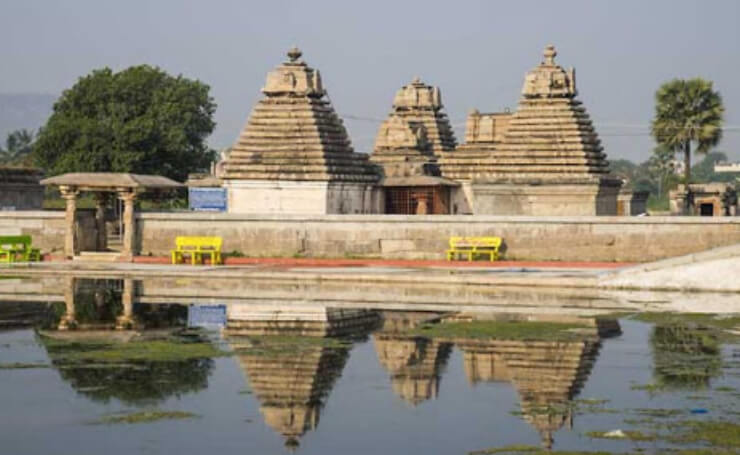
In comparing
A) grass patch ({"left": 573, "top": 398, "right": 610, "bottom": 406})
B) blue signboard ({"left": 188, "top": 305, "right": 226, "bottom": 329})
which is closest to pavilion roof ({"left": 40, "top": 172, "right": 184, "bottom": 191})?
blue signboard ({"left": 188, "top": 305, "right": 226, "bottom": 329})

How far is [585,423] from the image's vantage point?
59.4ft

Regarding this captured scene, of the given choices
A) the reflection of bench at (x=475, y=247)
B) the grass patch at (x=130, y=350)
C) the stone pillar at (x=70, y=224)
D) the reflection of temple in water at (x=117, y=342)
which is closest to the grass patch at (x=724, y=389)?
the reflection of temple in water at (x=117, y=342)

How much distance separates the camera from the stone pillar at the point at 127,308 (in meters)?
27.1

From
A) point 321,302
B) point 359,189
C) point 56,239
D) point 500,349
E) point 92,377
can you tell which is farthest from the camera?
point 359,189

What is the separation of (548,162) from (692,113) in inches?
980

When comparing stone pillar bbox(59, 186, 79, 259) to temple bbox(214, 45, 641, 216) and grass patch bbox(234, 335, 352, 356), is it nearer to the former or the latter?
temple bbox(214, 45, 641, 216)

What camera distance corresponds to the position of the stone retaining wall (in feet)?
134

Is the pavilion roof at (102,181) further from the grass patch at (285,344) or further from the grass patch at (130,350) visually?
the grass patch at (285,344)

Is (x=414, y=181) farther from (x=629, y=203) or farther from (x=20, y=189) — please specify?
(x=629, y=203)

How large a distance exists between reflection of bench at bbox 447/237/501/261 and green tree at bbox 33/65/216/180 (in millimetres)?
39918

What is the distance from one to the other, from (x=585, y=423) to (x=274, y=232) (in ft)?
84.0

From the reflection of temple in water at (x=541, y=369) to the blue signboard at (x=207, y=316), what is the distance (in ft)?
16.1

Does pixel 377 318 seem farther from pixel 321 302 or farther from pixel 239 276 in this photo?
pixel 239 276

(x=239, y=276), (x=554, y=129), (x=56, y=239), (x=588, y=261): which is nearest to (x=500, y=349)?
(x=239, y=276)
